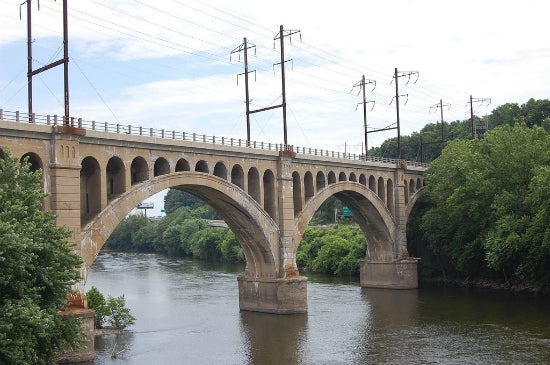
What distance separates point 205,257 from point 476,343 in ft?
228

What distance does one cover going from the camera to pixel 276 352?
3522 cm

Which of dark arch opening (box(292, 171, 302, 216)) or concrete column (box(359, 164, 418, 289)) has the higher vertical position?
dark arch opening (box(292, 171, 302, 216))

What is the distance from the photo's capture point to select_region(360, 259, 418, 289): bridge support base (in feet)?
203

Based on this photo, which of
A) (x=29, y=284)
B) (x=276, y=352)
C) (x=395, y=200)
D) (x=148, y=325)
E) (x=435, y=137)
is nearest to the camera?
(x=29, y=284)

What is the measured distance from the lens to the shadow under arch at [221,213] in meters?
32.6

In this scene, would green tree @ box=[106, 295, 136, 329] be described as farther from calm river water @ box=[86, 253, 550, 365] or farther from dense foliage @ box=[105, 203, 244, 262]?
dense foliage @ box=[105, 203, 244, 262]

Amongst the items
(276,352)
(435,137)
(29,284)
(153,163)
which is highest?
(435,137)

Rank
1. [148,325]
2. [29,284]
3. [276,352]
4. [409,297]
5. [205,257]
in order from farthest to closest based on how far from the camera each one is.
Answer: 1. [205,257]
2. [409,297]
3. [148,325]
4. [276,352]
5. [29,284]

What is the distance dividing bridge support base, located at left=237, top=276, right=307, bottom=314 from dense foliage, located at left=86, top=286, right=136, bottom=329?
992cm

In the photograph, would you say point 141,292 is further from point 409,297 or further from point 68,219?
point 68,219

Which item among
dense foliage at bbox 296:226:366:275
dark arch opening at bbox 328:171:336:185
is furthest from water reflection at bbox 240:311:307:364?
dense foliage at bbox 296:226:366:275

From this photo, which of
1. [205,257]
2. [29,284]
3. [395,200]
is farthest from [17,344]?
[205,257]

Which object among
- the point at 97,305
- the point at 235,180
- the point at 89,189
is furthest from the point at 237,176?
the point at 89,189

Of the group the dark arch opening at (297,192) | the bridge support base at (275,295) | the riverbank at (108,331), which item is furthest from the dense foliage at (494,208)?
the riverbank at (108,331)
